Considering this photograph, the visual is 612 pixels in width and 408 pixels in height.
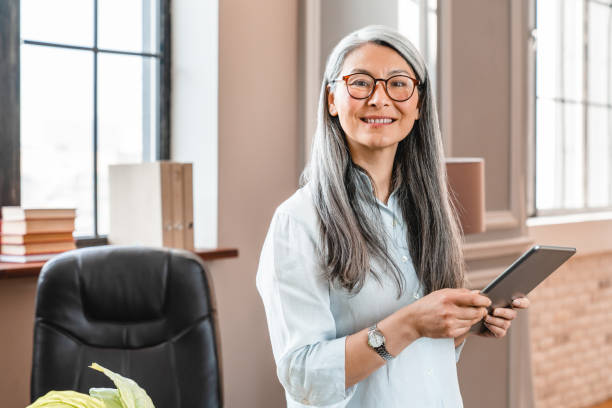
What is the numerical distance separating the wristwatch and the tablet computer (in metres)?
0.22

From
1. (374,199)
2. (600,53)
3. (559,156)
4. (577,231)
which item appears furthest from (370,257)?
(600,53)

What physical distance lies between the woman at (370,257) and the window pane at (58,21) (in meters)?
1.43

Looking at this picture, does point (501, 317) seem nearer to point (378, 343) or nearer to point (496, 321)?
point (496, 321)

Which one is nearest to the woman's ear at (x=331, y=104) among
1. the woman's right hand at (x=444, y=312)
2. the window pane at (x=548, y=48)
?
the woman's right hand at (x=444, y=312)

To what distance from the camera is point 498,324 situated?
54.8 inches

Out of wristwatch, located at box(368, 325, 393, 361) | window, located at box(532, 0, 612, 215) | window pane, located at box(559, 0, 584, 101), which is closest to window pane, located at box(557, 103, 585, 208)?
window, located at box(532, 0, 612, 215)

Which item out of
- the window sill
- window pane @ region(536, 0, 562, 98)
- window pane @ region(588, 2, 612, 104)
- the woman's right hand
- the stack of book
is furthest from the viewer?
window pane @ region(588, 2, 612, 104)

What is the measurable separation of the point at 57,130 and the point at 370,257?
1.57 m

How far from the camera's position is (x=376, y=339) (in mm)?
1187

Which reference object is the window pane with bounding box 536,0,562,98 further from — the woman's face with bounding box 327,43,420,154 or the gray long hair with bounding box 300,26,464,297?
the woman's face with bounding box 327,43,420,154

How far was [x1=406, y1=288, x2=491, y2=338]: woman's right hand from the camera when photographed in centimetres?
118

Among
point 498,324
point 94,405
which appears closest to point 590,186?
point 498,324

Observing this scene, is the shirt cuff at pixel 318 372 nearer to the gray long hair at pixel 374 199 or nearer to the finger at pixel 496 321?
the gray long hair at pixel 374 199

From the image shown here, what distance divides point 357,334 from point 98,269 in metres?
0.80
